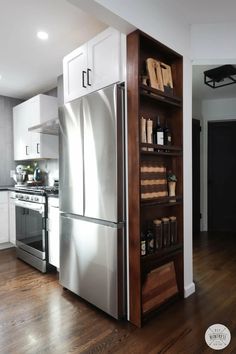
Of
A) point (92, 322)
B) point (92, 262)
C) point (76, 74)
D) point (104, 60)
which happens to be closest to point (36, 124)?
point (76, 74)

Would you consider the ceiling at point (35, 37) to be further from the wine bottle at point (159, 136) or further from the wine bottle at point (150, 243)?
the wine bottle at point (150, 243)

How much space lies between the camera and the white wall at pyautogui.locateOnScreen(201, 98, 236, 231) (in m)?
4.77

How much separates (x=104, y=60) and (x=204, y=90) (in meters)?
2.62

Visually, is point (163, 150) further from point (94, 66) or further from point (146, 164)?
point (94, 66)

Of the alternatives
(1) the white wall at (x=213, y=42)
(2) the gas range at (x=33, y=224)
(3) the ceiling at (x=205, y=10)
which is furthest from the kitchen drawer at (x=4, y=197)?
(3) the ceiling at (x=205, y=10)

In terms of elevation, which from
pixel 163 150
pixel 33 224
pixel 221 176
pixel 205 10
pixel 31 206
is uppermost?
pixel 205 10

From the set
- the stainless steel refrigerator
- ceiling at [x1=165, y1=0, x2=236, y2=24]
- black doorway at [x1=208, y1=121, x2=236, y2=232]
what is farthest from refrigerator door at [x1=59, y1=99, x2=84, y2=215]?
black doorway at [x1=208, y1=121, x2=236, y2=232]

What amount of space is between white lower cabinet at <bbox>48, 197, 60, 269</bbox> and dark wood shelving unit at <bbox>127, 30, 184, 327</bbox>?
3.69 ft

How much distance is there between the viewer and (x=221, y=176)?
503cm

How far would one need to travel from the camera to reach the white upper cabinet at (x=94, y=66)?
6.74ft

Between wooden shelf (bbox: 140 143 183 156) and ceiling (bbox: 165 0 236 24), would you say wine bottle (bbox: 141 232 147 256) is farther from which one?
ceiling (bbox: 165 0 236 24)

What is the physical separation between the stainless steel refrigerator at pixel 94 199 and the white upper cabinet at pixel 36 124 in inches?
54.9

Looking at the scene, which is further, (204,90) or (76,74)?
(204,90)

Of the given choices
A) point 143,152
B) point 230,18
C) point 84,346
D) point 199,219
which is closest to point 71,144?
point 143,152
